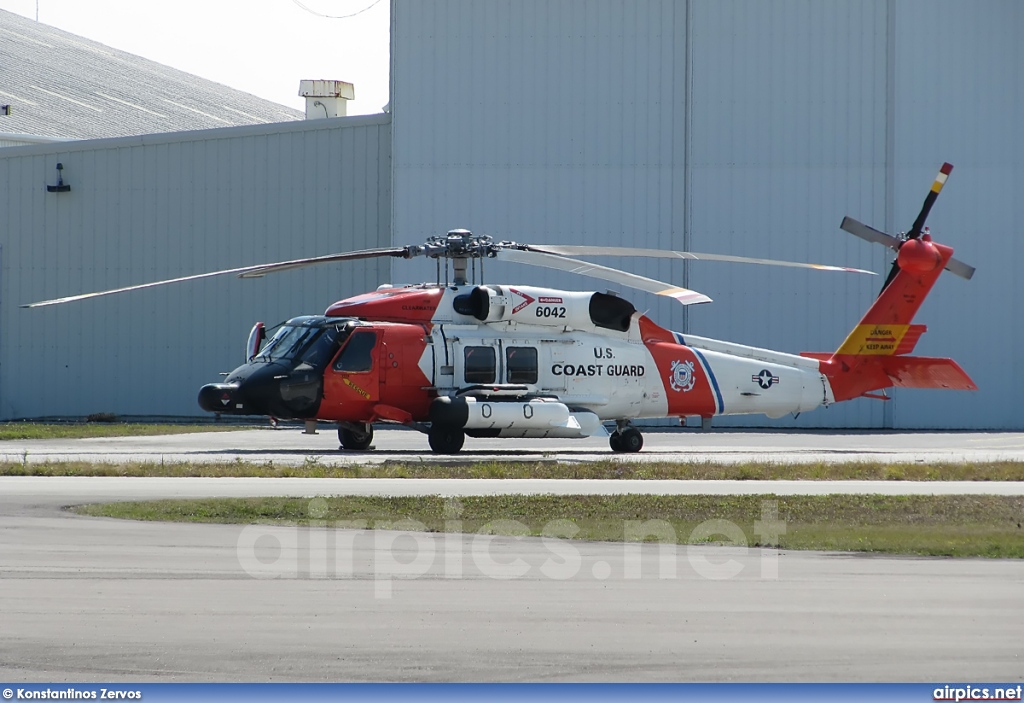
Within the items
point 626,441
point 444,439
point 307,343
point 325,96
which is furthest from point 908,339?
point 325,96

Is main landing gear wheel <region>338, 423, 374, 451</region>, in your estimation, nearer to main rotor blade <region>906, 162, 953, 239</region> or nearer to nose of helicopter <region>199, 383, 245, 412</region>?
nose of helicopter <region>199, 383, 245, 412</region>

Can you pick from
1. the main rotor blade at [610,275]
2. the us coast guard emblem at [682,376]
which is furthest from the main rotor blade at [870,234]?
the main rotor blade at [610,275]

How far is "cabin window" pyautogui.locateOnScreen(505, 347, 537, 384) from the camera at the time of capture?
20500mm

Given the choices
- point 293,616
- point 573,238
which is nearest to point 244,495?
point 293,616

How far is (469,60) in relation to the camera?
32.1 m

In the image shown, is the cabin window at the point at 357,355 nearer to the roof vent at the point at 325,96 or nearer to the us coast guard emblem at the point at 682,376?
the us coast guard emblem at the point at 682,376

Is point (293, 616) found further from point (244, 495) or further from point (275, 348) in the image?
point (275, 348)

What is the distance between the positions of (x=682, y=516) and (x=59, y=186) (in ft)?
87.2

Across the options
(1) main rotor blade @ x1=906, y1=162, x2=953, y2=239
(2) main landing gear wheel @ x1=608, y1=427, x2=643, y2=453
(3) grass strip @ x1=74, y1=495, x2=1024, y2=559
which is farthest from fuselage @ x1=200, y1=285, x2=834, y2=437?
(3) grass strip @ x1=74, y1=495, x2=1024, y2=559

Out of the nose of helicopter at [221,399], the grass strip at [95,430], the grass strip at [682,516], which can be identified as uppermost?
the nose of helicopter at [221,399]

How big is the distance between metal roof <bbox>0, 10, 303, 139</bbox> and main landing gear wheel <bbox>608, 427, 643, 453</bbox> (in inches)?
1294

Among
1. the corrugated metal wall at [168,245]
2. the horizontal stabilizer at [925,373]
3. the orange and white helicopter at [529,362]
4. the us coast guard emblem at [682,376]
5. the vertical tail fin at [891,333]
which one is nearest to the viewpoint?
the orange and white helicopter at [529,362]

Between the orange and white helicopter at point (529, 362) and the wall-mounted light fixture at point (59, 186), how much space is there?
15293mm

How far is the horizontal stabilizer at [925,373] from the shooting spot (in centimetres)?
2203
